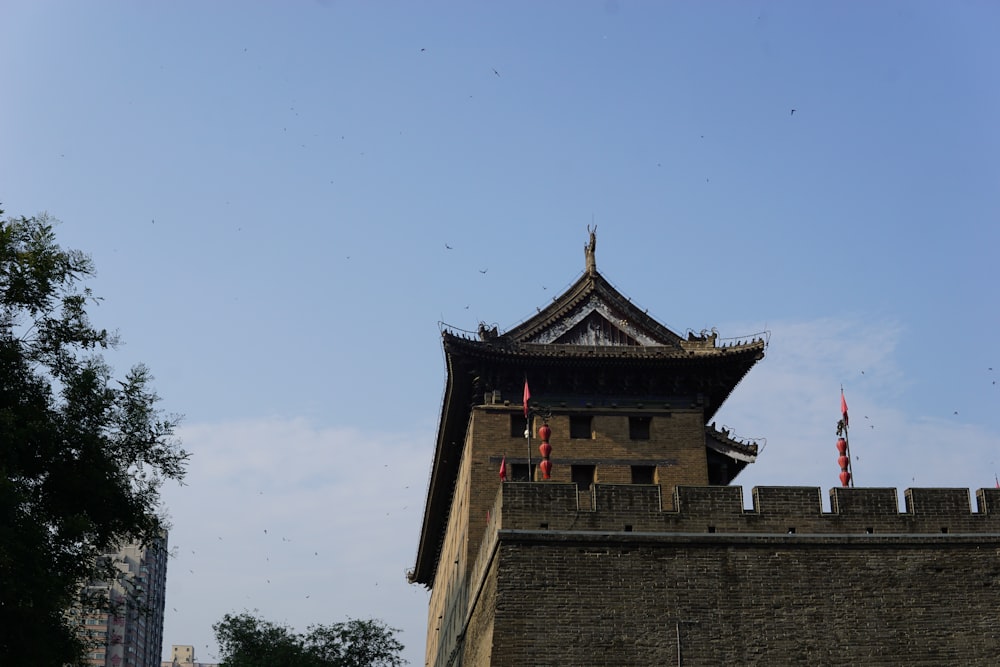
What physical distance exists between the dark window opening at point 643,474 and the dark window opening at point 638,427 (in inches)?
30.1

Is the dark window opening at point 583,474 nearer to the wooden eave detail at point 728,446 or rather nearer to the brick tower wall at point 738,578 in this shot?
the wooden eave detail at point 728,446

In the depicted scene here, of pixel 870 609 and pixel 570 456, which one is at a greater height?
pixel 570 456

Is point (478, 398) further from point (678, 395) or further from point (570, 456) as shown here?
point (678, 395)

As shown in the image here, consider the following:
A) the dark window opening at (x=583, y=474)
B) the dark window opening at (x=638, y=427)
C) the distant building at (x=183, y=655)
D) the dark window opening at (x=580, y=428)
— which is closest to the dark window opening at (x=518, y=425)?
the dark window opening at (x=580, y=428)

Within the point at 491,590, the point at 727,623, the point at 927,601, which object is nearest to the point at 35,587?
the point at 491,590

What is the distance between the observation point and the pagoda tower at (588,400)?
2605cm

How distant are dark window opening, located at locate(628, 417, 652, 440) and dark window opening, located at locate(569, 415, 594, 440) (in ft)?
3.26

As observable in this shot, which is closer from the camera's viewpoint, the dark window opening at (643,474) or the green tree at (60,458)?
the green tree at (60,458)

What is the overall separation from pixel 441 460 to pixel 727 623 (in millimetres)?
17069

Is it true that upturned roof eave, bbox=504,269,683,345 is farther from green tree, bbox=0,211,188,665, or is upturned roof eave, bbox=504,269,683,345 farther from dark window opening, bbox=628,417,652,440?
green tree, bbox=0,211,188,665

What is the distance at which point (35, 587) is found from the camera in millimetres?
13562

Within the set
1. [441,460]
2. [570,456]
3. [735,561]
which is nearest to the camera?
[735,561]

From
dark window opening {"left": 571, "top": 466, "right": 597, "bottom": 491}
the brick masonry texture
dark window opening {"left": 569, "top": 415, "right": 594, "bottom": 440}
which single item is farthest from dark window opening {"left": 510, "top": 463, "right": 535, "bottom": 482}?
the brick masonry texture

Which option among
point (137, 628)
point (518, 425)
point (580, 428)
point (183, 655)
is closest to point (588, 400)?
point (580, 428)
